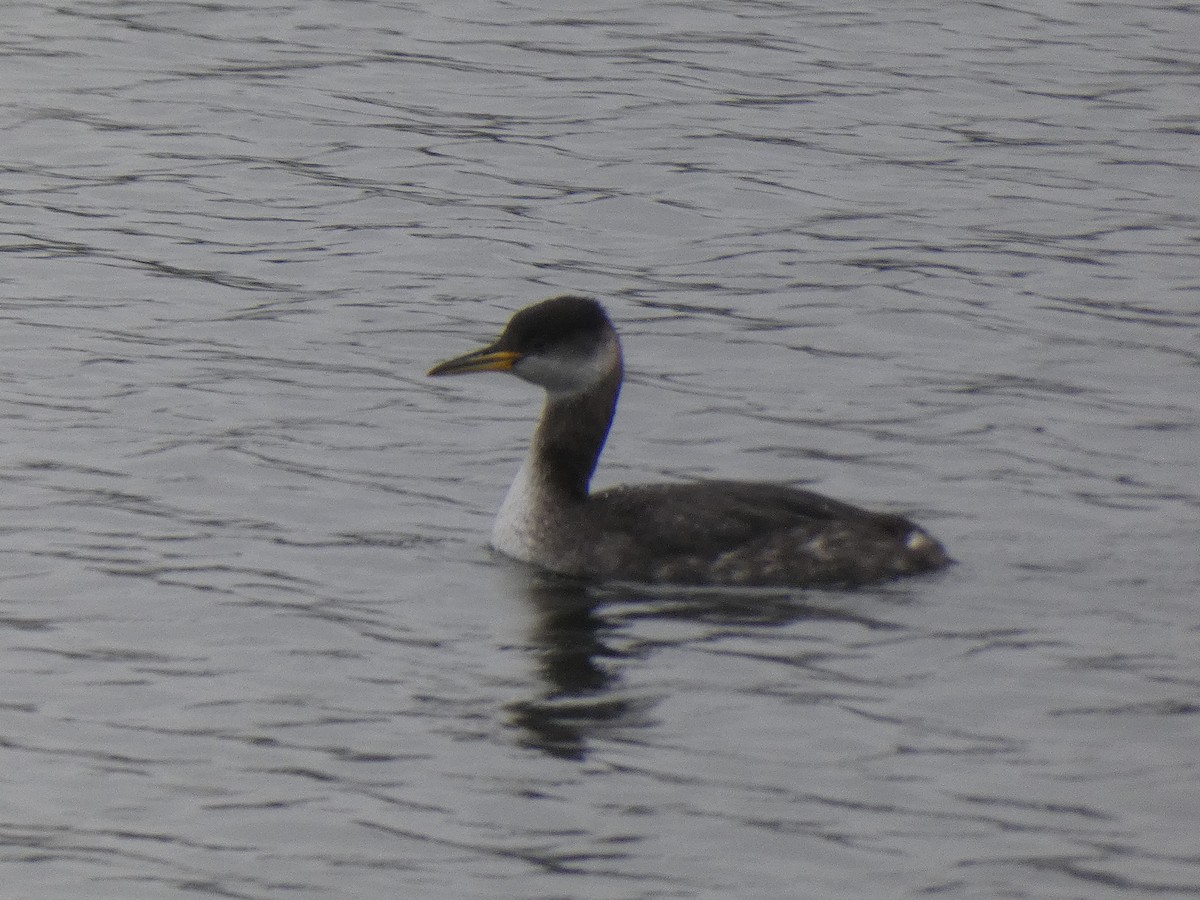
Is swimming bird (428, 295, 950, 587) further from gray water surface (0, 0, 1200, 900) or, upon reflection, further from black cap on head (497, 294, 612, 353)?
gray water surface (0, 0, 1200, 900)

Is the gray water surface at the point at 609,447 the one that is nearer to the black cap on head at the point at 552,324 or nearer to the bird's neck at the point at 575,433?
the bird's neck at the point at 575,433

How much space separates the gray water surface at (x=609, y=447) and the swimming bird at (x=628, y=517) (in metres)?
0.19

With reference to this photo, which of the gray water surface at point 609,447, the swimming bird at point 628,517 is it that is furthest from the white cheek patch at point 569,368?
the gray water surface at point 609,447

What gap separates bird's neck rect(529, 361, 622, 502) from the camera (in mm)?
13633

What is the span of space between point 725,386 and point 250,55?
31.2 feet

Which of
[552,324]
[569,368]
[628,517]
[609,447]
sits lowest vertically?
[609,447]

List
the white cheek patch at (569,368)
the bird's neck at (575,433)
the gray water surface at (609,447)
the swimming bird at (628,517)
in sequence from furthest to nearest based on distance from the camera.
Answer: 1. the white cheek patch at (569,368)
2. the bird's neck at (575,433)
3. the swimming bird at (628,517)
4. the gray water surface at (609,447)

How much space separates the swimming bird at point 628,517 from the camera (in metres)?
13.0

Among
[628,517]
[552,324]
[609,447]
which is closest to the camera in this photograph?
[628,517]

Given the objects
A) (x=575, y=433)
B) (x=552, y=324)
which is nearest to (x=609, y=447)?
(x=575, y=433)

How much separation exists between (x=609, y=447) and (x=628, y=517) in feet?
7.40

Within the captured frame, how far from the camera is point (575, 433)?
13.8 meters

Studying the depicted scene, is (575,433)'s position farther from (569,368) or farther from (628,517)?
(628,517)

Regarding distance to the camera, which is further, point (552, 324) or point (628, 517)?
point (552, 324)
